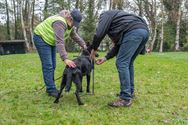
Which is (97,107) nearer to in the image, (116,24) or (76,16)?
(116,24)

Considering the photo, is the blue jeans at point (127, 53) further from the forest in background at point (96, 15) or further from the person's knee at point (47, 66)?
the forest in background at point (96, 15)

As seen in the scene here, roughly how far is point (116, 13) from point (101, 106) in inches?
Result: 55.5

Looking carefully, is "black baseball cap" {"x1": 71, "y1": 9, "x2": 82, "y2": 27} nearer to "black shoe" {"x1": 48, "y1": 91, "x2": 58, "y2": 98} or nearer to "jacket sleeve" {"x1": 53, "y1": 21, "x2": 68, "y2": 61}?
"jacket sleeve" {"x1": 53, "y1": 21, "x2": 68, "y2": 61}

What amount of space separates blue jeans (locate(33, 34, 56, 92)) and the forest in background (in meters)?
30.3

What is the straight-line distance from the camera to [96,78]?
9.27 meters

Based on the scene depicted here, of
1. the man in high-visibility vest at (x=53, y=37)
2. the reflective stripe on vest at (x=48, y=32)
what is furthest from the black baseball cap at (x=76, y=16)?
the reflective stripe on vest at (x=48, y=32)

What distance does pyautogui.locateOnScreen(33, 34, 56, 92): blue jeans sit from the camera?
6344mm

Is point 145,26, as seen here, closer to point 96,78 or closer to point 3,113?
point 3,113

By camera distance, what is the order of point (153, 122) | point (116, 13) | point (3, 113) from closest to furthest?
point (153, 122), point (3, 113), point (116, 13)

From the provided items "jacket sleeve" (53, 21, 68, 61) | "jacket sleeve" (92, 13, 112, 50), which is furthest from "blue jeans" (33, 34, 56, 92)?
"jacket sleeve" (92, 13, 112, 50)

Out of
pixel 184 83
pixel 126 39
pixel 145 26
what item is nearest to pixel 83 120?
pixel 126 39

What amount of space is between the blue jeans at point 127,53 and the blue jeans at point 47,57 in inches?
50.9

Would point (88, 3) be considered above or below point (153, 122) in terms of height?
above

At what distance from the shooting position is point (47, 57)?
20.9 feet
